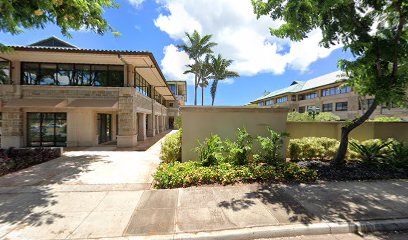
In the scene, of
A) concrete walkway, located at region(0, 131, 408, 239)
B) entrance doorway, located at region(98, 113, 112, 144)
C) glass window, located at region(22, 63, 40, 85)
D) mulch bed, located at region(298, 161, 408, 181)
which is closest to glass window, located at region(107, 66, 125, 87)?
entrance doorway, located at region(98, 113, 112, 144)

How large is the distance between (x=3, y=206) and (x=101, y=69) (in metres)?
11.7

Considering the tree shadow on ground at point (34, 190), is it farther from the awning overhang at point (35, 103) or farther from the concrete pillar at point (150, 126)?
the concrete pillar at point (150, 126)

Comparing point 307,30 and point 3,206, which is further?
point 307,30

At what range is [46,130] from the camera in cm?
1416

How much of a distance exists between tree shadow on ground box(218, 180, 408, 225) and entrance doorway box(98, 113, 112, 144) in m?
14.3

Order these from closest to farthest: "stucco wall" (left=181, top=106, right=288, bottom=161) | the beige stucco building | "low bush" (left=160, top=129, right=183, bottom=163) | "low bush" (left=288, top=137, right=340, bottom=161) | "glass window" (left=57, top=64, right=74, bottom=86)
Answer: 1. "stucco wall" (left=181, top=106, right=288, bottom=161)
2. "low bush" (left=160, top=129, right=183, bottom=163)
3. "low bush" (left=288, top=137, right=340, bottom=161)
4. the beige stucco building
5. "glass window" (left=57, top=64, right=74, bottom=86)

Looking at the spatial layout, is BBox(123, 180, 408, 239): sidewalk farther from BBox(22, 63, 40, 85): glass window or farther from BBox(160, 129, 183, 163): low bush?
BBox(22, 63, 40, 85): glass window

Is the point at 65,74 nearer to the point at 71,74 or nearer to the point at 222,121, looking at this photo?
the point at 71,74

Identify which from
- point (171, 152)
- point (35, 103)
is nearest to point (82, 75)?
point (35, 103)

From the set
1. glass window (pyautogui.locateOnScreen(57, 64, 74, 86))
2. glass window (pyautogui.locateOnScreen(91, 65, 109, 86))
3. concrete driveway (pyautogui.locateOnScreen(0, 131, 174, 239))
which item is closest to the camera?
concrete driveway (pyautogui.locateOnScreen(0, 131, 174, 239))

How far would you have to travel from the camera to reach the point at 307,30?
7109mm

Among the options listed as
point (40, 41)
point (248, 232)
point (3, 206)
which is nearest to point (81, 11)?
point (3, 206)

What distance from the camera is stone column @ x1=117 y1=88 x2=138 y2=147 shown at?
13758 millimetres

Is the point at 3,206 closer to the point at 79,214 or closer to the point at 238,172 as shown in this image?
the point at 79,214
